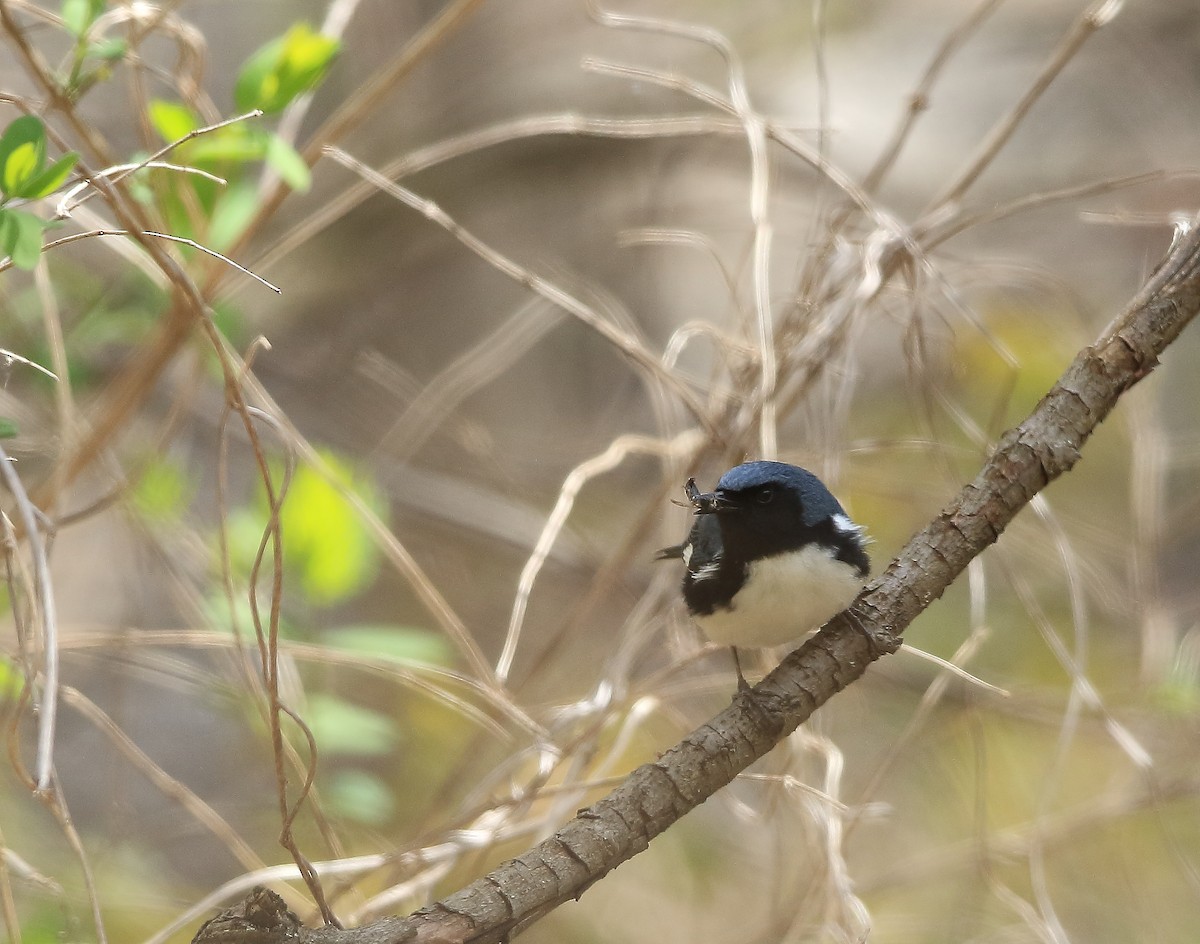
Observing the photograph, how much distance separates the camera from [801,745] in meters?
2.39

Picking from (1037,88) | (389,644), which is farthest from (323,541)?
(1037,88)

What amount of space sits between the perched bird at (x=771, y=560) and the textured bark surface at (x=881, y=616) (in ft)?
0.40

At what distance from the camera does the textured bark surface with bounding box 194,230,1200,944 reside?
1516mm

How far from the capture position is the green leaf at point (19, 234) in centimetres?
129

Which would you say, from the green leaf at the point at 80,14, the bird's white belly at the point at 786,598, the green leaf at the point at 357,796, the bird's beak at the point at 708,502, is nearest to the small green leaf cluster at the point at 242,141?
the green leaf at the point at 80,14

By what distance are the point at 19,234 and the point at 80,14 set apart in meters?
0.83

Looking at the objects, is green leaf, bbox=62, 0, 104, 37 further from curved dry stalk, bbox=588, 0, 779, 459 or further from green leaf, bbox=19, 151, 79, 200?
curved dry stalk, bbox=588, 0, 779, 459

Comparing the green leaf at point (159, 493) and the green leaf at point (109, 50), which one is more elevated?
the green leaf at point (159, 493)

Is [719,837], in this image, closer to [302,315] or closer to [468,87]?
[302,315]

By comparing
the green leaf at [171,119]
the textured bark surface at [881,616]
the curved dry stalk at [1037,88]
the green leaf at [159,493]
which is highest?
the green leaf at [159,493]

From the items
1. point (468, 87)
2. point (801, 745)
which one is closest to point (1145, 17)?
point (468, 87)

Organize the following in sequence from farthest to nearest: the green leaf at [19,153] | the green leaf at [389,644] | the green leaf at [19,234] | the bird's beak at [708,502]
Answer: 1. the green leaf at [389,644]
2. the bird's beak at [708,502]
3. the green leaf at [19,153]
4. the green leaf at [19,234]

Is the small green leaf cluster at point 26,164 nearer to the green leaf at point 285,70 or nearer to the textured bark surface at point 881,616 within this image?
the green leaf at point 285,70

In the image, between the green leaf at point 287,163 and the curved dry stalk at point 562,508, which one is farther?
the curved dry stalk at point 562,508
